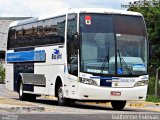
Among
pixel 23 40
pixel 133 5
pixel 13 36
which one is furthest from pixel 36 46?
pixel 133 5

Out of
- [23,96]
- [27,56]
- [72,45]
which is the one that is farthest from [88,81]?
A: [23,96]

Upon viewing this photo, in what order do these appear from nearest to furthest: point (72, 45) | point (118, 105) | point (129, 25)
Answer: point (72, 45)
point (129, 25)
point (118, 105)

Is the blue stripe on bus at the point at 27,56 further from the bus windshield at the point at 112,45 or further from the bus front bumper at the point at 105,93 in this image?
the bus front bumper at the point at 105,93

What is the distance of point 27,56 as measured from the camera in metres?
26.7

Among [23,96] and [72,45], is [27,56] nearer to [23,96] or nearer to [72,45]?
[23,96]

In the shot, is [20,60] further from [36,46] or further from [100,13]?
[100,13]

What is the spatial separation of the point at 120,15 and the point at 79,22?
1.77m

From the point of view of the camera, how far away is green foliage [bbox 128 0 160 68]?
3659 cm

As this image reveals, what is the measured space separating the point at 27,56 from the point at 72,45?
17.7 ft

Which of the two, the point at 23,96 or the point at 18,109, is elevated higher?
the point at 18,109

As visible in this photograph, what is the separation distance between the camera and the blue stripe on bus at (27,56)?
25.1 m

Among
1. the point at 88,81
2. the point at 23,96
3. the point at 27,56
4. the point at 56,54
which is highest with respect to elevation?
A: the point at 56,54

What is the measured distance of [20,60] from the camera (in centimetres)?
2756

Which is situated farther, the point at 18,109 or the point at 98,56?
the point at 98,56
